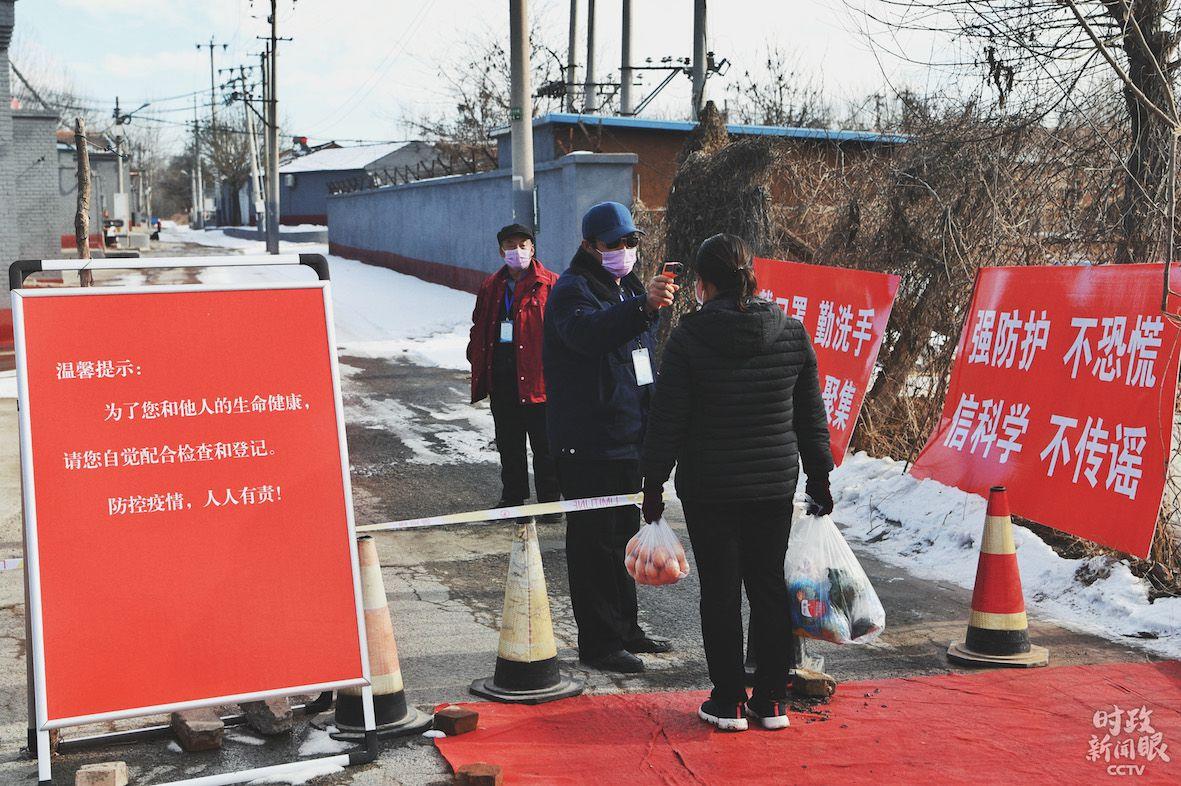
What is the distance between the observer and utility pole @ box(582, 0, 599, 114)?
26422mm

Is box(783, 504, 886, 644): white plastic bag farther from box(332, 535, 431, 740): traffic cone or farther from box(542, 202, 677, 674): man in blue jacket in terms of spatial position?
box(332, 535, 431, 740): traffic cone

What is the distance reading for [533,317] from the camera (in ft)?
25.0

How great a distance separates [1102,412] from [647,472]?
2.76m

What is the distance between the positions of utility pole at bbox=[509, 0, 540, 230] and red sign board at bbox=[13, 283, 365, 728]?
30.8 ft

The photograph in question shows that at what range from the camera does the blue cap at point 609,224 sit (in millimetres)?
5195

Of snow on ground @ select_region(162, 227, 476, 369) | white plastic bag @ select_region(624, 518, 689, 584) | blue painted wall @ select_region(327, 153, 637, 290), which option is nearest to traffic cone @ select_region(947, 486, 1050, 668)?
white plastic bag @ select_region(624, 518, 689, 584)

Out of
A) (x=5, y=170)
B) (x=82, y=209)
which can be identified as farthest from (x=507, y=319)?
(x=5, y=170)

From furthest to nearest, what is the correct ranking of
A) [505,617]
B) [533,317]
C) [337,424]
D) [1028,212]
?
[1028,212]
[533,317]
[505,617]
[337,424]

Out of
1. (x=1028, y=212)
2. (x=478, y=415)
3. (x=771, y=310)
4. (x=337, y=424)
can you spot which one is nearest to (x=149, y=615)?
(x=337, y=424)

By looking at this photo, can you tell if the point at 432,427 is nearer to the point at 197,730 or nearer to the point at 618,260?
the point at 618,260

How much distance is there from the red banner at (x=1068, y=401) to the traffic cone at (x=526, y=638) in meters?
2.78

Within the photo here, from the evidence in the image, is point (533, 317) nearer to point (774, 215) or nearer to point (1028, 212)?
point (1028, 212)

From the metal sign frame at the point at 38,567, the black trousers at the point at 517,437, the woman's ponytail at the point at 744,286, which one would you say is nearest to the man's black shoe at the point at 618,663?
the metal sign frame at the point at 38,567

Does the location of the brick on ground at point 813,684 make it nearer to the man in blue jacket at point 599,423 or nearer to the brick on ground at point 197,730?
the man in blue jacket at point 599,423
